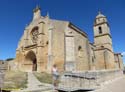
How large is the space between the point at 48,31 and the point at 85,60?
8979mm

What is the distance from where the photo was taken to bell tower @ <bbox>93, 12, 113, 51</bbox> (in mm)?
37031

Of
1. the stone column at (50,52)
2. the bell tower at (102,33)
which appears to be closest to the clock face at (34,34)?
the stone column at (50,52)

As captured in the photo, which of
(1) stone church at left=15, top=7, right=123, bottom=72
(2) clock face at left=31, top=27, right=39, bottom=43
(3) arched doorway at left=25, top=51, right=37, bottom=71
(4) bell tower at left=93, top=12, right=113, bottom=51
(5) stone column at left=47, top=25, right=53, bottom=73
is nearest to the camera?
(5) stone column at left=47, top=25, right=53, bottom=73

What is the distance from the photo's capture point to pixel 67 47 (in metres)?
23.1

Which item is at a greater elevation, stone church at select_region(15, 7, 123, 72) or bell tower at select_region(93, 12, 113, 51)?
bell tower at select_region(93, 12, 113, 51)

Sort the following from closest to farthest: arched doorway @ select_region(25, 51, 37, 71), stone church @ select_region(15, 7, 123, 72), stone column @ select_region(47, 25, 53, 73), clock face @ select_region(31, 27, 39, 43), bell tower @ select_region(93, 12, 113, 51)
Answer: stone column @ select_region(47, 25, 53, 73) < stone church @ select_region(15, 7, 123, 72) < arched doorway @ select_region(25, 51, 37, 71) < clock face @ select_region(31, 27, 39, 43) < bell tower @ select_region(93, 12, 113, 51)

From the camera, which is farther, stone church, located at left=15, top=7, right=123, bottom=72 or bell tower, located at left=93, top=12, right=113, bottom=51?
bell tower, located at left=93, top=12, right=113, bottom=51

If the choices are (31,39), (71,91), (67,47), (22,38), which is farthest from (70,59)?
(71,91)

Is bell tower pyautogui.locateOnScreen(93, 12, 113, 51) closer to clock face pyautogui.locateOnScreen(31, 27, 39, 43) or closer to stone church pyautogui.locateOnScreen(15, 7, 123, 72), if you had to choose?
stone church pyautogui.locateOnScreen(15, 7, 123, 72)

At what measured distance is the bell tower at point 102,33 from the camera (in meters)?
37.0

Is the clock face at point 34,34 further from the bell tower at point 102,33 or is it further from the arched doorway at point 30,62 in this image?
the bell tower at point 102,33

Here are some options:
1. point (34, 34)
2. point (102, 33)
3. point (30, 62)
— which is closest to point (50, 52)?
point (30, 62)

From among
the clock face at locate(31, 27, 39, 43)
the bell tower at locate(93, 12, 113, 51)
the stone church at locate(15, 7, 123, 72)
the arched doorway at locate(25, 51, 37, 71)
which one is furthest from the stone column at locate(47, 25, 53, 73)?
the bell tower at locate(93, 12, 113, 51)

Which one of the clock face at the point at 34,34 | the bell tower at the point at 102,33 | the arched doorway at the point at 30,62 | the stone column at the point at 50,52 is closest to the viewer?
the stone column at the point at 50,52
